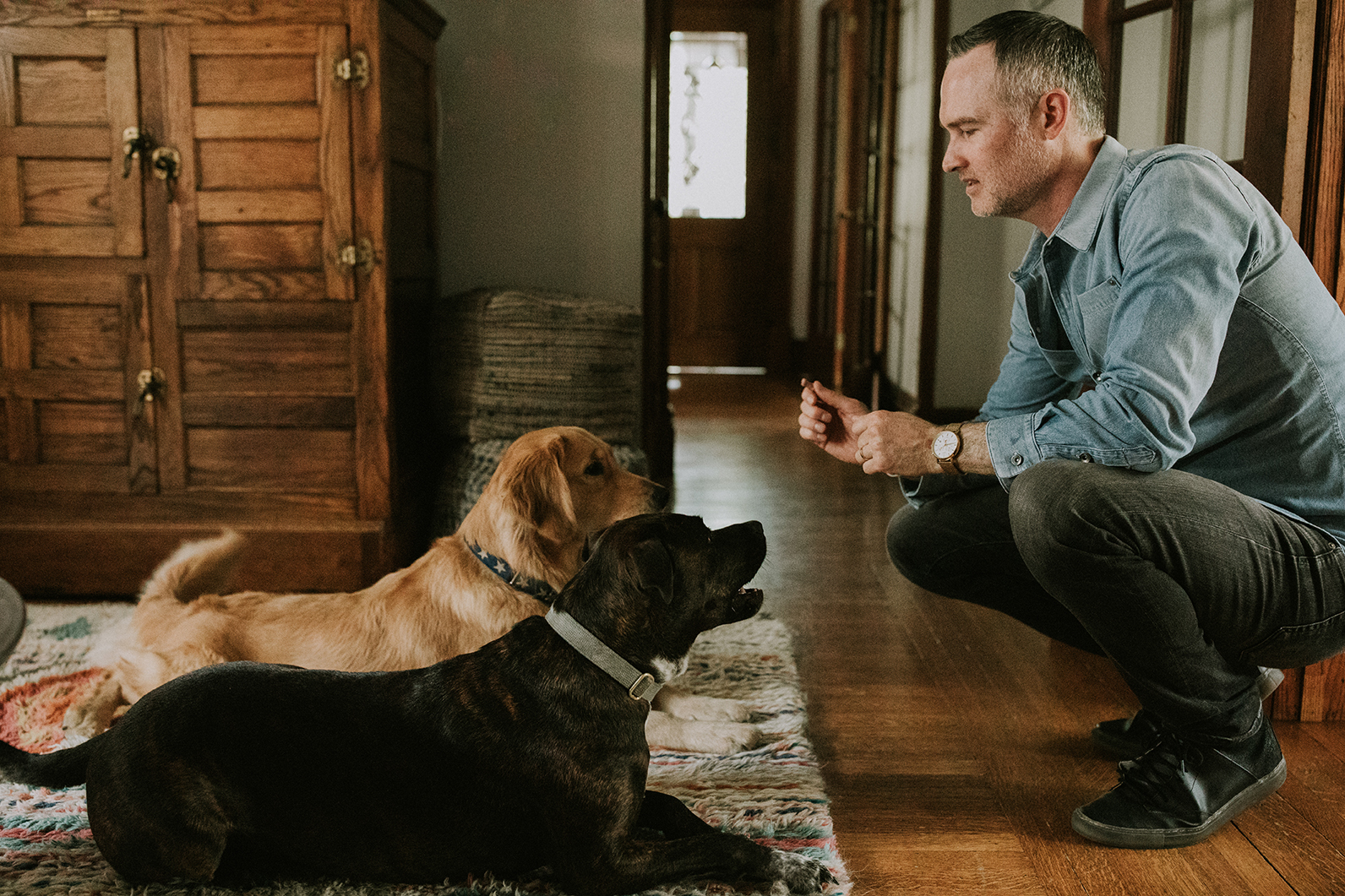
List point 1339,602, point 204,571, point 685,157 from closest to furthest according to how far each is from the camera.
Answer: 1. point 1339,602
2. point 204,571
3. point 685,157

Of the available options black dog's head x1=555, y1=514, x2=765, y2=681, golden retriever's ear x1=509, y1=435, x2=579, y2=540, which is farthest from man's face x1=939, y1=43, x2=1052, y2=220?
golden retriever's ear x1=509, y1=435, x2=579, y2=540

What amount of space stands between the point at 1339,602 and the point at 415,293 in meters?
2.39

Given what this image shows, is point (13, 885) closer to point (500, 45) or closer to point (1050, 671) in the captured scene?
point (1050, 671)

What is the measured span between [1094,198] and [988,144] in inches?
6.9

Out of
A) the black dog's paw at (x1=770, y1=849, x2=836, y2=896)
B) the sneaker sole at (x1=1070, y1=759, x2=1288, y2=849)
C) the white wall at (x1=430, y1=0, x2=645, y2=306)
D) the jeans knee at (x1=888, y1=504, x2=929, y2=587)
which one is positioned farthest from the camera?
the white wall at (x1=430, y1=0, x2=645, y2=306)

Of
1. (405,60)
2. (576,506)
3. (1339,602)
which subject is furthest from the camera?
(405,60)

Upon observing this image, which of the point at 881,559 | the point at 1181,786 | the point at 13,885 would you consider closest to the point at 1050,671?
the point at 1181,786

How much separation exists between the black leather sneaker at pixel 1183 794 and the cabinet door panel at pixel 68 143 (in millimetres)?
2435

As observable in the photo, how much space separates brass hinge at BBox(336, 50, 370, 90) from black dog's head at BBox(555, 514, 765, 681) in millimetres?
1638

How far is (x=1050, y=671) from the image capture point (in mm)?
2377

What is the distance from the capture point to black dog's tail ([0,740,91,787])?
4.75 ft

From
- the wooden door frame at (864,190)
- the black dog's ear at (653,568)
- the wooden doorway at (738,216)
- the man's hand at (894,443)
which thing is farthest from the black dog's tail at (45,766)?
the wooden doorway at (738,216)

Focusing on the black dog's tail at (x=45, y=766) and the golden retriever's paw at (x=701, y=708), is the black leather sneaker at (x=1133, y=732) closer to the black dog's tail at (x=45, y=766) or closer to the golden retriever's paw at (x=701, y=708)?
the golden retriever's paw at (x=701, y=708)

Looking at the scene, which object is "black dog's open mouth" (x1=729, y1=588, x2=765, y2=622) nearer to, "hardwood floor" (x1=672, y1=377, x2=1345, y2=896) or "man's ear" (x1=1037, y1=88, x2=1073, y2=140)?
"hardwood floor" (x1=672, y1=377, x2=1345, y2=896)
